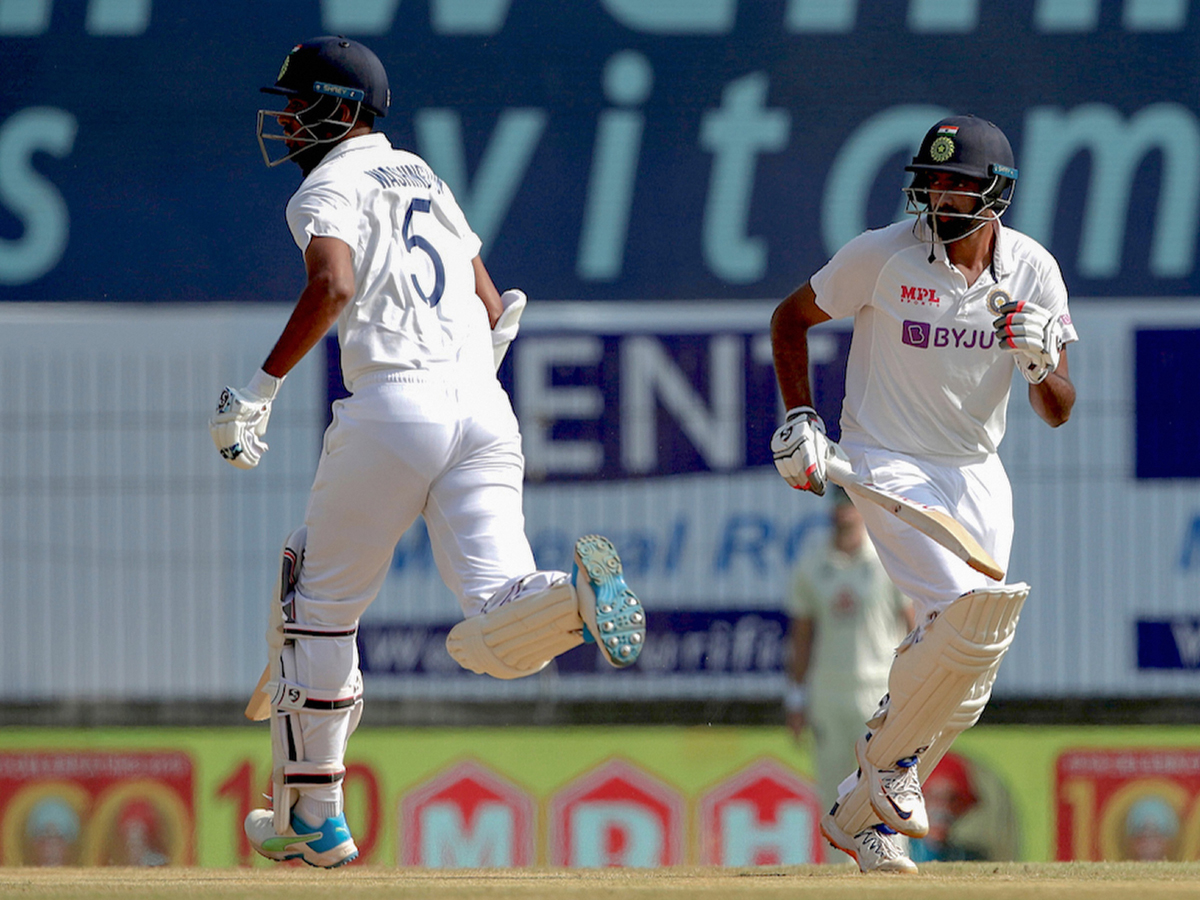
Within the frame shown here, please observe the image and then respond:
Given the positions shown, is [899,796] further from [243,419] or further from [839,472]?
[243,419]

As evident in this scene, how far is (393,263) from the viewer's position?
175 inches

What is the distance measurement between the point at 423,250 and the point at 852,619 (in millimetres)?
4138

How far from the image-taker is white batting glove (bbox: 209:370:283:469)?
433 centimetres

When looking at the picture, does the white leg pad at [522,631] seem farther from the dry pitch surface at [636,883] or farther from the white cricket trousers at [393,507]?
the dry pitch surface at [636,883]

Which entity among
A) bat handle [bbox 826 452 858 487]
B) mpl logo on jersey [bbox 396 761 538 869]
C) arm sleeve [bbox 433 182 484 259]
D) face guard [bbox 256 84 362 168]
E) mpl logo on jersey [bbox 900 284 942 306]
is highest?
face guard [bbox 256 84 362 168]

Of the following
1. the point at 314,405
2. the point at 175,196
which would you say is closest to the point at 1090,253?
the point at 314,405

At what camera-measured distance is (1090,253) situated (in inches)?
387

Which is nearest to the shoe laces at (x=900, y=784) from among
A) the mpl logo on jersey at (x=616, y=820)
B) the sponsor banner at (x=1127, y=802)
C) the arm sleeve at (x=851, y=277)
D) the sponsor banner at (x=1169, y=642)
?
the arm sleeve at (x=851, y=277)

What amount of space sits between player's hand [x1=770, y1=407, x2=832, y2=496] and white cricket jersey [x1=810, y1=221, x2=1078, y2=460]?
237 millimetres

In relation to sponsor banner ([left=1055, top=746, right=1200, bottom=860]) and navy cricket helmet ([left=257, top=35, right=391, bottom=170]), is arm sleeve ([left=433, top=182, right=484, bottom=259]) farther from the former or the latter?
sponsor banner ([left=1055, top=746, right=1200, bottom=860])

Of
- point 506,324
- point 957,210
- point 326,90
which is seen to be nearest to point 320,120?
point 326,90

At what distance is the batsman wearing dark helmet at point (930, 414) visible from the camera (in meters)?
4.63

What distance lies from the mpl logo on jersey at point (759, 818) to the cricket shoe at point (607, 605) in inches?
189

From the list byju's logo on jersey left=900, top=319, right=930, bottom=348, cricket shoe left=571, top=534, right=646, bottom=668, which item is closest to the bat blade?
cricket shoe left=571, top=534, right=646, bottom=668
